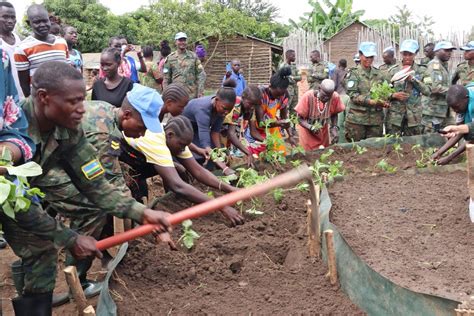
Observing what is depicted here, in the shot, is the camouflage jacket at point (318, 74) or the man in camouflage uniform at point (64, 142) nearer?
the man in camouflage uniform at point (64, 142)

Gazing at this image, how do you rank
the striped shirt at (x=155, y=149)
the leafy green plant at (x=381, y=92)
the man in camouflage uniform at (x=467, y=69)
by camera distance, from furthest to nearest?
the man in camouflage uniform at (x=467, y=69)
the leafy green plant at (x=381, y=92)
the striped shirt at (x=155, y=149)

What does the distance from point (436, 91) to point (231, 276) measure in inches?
234

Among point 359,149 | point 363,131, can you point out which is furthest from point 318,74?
point 359,149

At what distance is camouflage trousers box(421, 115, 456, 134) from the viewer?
857cm

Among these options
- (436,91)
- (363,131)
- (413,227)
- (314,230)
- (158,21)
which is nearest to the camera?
(314,230)

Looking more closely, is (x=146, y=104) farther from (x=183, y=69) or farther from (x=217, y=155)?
(x=183, y=69)

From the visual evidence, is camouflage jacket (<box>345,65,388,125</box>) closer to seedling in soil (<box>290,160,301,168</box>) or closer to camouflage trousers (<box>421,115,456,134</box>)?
camouflage trousers (<box>421,115,456,134</box>)

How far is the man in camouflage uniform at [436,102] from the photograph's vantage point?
848 cm

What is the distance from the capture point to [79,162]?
3.08 metres

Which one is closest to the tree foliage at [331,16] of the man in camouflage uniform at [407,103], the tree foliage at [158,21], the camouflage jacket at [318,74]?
the tree foliage at [158,21]

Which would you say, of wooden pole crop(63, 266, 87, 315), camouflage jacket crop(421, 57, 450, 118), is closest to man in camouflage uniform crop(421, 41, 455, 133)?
camouflage jacket crop(421, 57, 450, 118)

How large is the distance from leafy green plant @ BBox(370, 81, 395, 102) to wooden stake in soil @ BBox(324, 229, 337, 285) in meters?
4.56

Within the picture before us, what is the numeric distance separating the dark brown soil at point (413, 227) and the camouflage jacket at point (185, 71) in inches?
Answer: 155

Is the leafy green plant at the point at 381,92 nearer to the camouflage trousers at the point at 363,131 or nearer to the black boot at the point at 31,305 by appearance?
the camouflage trousers at the point at 363,131
